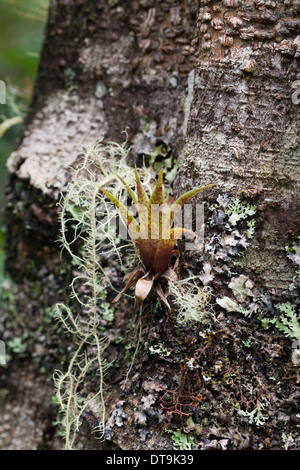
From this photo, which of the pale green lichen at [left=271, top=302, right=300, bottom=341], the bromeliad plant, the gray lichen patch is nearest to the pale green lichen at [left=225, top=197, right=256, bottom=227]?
the bromeliad plant

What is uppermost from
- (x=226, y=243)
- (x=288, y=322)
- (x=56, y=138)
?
(x=56, y=138)

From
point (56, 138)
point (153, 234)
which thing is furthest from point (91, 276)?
point (56, 138)

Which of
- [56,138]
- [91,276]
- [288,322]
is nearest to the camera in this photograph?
[288,322]

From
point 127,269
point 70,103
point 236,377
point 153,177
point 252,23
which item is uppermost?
point 252,23

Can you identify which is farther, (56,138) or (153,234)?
(56,138)

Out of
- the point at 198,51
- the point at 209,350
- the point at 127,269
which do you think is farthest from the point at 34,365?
the point at 198,51

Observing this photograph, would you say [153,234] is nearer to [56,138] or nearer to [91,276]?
[91,276]

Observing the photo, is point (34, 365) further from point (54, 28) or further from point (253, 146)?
point (54, 28)

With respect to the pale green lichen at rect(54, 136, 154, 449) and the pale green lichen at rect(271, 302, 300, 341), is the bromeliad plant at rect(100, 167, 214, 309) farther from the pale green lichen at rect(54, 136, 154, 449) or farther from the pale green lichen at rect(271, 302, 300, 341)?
the pale green lichen at rect(271, 302, 300, 341)

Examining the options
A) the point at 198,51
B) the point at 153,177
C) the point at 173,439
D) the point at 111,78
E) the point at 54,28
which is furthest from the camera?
the point at 54,28
